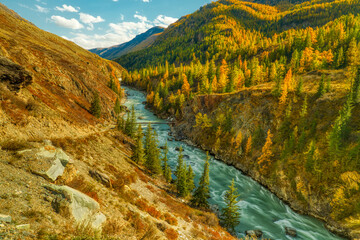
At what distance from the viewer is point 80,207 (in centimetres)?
1129

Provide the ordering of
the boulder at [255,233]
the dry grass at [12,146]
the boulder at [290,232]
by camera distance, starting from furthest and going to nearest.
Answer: the boulder at [290,232]
the boulder at [255,233]
the dry grass at [12,146]

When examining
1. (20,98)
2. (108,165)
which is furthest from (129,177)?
(20,98)

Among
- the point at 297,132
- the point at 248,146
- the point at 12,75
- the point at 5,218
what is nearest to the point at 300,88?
the point at 297,132

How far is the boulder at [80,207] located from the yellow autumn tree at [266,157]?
43.3 metres

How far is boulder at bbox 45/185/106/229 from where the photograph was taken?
10656 mm

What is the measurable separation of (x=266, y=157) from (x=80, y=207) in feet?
154

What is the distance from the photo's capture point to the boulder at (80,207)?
35.0 ft

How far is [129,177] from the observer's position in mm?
26719

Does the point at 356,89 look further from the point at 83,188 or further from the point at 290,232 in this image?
A: the point at 83,188

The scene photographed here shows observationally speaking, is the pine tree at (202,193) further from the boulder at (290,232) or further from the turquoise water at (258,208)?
the boulder at (290,232)

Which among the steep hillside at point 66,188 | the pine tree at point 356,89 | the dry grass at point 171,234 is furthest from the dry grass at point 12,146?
the pine tree at point 356,89

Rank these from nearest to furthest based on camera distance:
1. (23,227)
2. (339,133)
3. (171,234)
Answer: (23,227), (171,234), (339,133)

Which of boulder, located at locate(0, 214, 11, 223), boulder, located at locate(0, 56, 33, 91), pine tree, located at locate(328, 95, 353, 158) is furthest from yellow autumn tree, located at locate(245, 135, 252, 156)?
boulder, located at locate(0, 56, 33, 91)

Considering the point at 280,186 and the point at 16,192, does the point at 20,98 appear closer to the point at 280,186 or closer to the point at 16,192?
the point at 16,192
